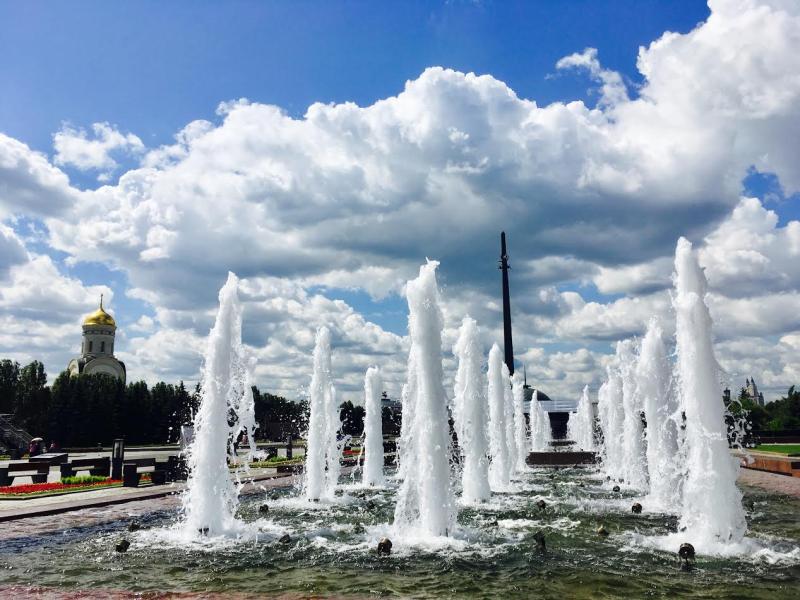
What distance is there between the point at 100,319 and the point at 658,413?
3413 inches

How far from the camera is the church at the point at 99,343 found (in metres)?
86.0

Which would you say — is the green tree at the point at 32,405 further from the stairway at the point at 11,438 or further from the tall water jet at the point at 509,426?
the tall water jet at the point at 509,426

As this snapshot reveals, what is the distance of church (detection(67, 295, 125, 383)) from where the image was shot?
86.0 metres

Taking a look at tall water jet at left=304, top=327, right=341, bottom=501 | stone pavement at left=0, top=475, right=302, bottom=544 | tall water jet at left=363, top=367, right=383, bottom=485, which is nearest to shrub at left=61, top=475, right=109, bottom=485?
stone pavement at left=0, top=475, right=302, bottom=544

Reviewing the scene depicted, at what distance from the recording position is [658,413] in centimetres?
1872

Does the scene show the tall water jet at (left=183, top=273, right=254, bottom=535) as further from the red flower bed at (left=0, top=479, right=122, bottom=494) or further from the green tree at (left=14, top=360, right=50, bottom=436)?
the green tree at (left=14, top=360, right=50, bottom=436)

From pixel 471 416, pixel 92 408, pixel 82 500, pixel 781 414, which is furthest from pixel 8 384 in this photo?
pixel 781 414

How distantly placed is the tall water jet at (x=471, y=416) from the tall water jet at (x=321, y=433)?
430cm

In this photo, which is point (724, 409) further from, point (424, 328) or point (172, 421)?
point (172, 421)

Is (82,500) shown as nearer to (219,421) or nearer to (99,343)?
(219,421)

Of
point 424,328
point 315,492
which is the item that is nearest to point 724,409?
point 424,328

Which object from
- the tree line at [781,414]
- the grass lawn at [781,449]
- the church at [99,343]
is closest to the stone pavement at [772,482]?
the grass lawn at [781,449]

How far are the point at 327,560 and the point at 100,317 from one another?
89632 mm

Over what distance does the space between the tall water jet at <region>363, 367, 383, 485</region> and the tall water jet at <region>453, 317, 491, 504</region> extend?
6.56m
